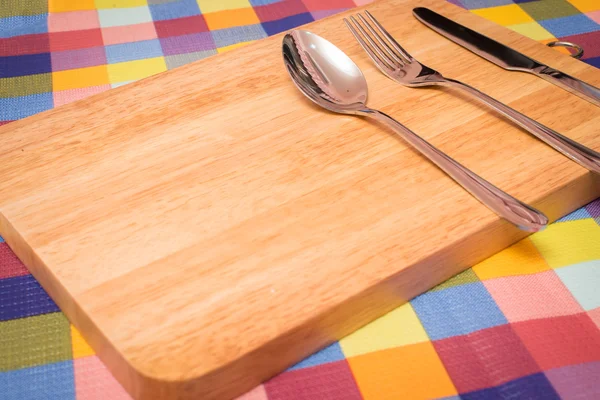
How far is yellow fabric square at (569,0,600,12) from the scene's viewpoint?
1.04 metres

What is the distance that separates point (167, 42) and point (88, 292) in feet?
1.69

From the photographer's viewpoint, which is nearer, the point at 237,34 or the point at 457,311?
the point at 457,311

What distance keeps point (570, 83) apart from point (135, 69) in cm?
51

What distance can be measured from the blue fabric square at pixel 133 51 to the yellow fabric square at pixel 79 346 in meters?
0.45

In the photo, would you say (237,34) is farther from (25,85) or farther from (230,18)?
(25,85)

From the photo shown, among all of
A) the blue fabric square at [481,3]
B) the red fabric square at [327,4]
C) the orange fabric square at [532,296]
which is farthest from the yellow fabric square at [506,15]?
the orange fabric square at [532,296]

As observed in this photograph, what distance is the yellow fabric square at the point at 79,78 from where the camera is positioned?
32.7 inches

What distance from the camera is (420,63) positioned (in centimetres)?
75

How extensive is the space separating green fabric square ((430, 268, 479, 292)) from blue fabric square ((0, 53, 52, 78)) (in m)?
0.56

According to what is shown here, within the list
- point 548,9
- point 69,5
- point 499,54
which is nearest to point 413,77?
point 499,54

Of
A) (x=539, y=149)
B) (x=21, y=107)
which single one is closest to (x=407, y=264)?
(x=539, y=149)

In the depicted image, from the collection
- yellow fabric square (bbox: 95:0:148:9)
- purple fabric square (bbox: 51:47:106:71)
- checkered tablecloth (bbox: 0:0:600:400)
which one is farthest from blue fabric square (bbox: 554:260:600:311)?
yellow fabric square (bbox: 95:0:148:9)

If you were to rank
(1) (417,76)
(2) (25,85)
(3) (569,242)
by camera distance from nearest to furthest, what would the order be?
(3) (569,242), (1) (417,76), (2) (25,85)

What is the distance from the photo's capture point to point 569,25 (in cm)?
99
